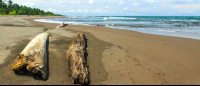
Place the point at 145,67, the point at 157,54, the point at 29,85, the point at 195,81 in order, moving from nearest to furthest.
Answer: the point at 29,85 < the point at 195,81 < the point at 145,67 < the point at 157,54

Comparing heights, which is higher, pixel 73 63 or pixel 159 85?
pixel 73 63

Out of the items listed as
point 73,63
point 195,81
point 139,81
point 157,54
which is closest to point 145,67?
point 139,81

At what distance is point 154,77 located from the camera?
2887 millimetres

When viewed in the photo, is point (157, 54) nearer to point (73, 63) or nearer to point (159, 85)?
point (159, 85)

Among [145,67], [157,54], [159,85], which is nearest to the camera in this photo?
[159,85]

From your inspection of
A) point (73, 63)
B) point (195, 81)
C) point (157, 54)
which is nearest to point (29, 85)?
point (73, 63)

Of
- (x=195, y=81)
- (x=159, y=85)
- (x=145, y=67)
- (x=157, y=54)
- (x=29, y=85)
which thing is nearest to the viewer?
(x=29, y=85)

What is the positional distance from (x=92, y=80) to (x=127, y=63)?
1.37 metres

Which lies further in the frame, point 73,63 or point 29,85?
point 73,63

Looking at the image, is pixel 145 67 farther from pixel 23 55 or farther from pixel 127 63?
pixel 23 55

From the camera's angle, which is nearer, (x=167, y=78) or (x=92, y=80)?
(x=92, y=80)

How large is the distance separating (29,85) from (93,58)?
1939 mm

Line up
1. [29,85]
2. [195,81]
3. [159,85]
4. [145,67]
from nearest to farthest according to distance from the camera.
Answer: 1. [29,85]
2. [159,85]
3. [195,81]
4. [145,67]

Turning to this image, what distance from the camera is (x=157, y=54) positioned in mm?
4473
